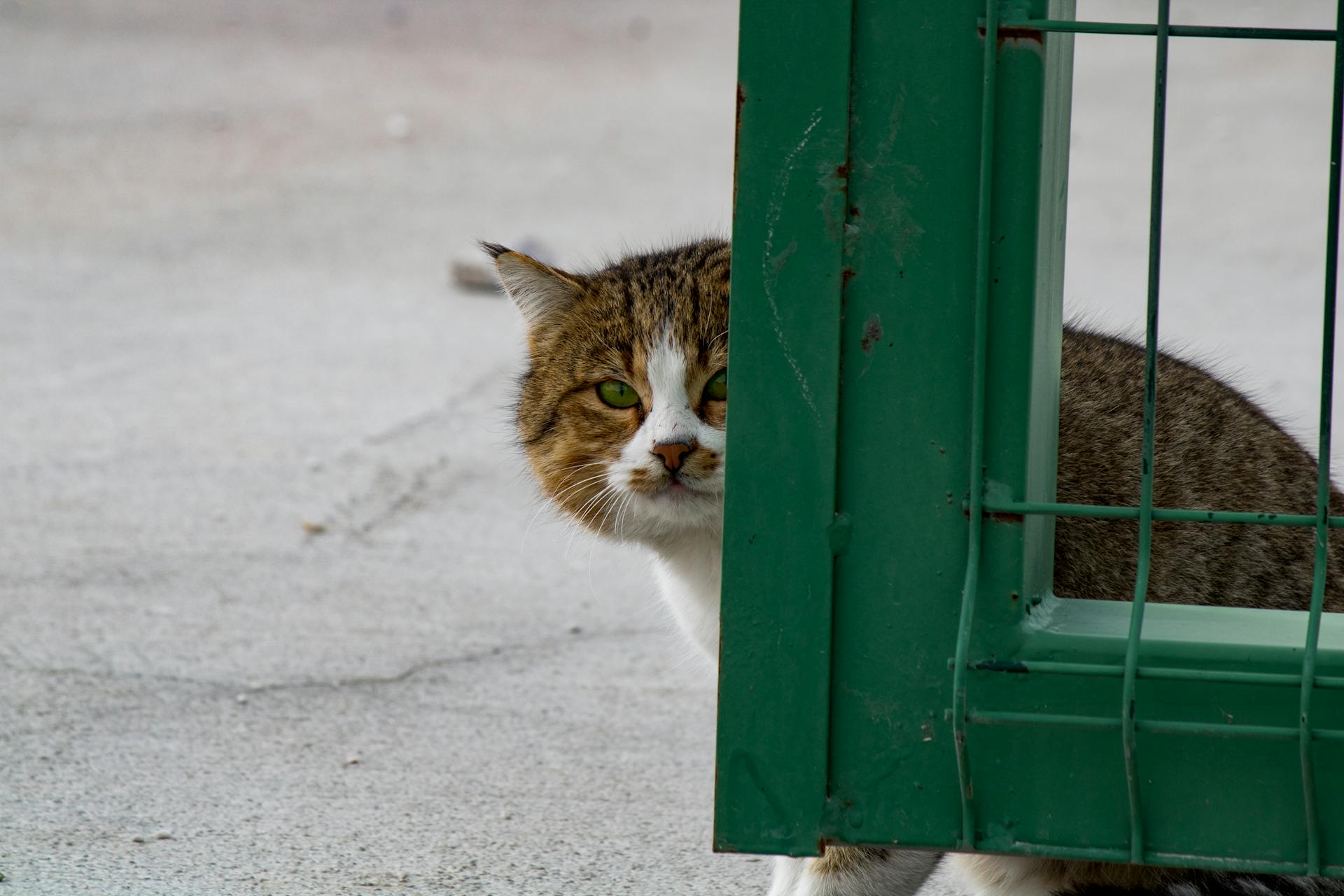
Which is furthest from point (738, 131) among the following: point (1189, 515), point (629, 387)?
point (629, 387)

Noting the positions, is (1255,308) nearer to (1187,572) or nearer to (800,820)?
(1187,572)

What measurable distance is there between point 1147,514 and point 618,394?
4.41 feet

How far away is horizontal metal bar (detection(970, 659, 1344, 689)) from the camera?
1627mm

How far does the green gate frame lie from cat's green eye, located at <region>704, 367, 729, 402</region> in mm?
879

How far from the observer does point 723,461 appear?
2447 mm

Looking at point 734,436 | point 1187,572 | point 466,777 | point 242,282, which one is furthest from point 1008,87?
point 242,282

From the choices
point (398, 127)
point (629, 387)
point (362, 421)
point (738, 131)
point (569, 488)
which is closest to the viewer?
point (738, 131)

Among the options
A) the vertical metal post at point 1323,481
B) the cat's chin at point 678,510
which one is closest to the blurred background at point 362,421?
the cat's chin at point 678,510

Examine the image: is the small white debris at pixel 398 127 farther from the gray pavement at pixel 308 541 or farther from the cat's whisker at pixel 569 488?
the cat's whisker at pixel 569 488

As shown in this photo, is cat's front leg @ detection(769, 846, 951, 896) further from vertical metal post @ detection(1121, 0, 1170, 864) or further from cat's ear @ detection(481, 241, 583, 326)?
cat's ear @ detection(481, 241, 583, 326)

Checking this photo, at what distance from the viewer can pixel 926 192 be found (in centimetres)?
170

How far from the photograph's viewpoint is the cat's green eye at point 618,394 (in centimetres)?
278

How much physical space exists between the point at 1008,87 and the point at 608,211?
26.7ft

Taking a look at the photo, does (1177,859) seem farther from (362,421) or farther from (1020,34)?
(362,421)
